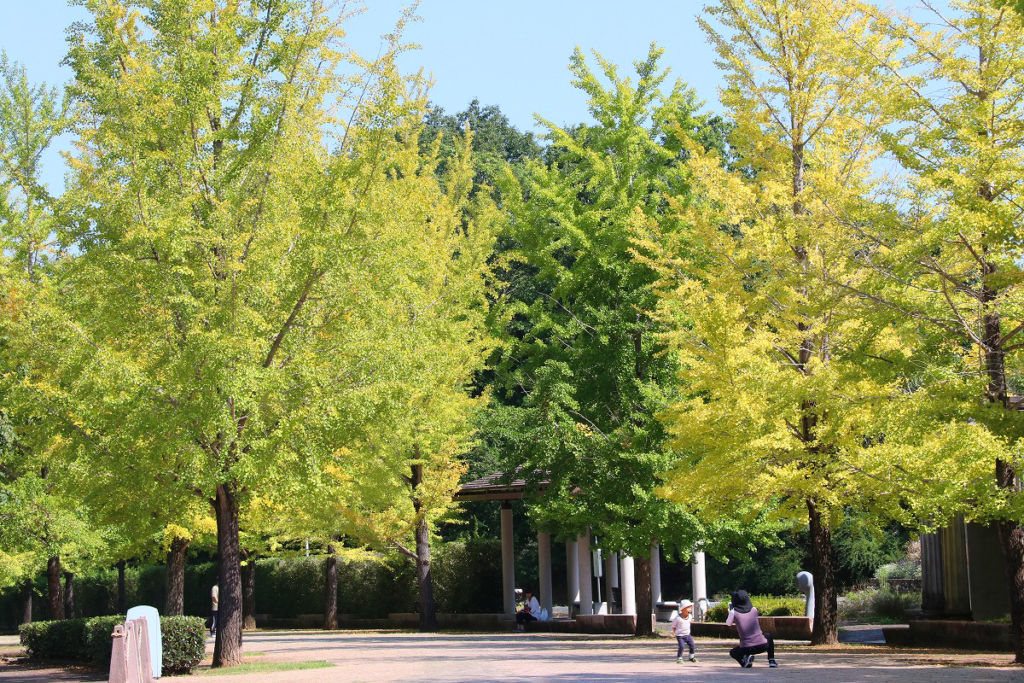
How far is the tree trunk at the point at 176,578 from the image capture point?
917 inches

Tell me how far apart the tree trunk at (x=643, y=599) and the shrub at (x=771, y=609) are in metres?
1.94

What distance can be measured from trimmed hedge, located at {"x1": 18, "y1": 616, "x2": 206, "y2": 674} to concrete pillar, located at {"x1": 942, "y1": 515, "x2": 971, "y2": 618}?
14980mm

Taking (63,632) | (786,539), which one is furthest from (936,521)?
(786,539)

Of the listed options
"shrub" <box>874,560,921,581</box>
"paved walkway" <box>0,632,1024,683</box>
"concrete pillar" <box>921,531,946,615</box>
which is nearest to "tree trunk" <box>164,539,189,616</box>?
"paved walkway" <box>0,632,1024,683</box>

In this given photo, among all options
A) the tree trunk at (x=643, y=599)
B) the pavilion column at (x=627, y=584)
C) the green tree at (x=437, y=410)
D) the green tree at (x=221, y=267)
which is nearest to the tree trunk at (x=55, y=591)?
the green tree at (x=437, y=410)

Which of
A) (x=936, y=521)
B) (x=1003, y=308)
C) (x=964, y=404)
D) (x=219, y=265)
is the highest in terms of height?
(x=219, y=265)

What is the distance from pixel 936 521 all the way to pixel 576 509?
7.92 metres

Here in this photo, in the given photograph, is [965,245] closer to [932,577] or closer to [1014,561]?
[1014,561]

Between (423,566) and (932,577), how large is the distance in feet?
45.6

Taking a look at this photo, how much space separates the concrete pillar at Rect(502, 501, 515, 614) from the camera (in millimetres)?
31406

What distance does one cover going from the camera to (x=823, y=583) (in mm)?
18578

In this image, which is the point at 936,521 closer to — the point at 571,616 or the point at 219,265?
the point at 219,265

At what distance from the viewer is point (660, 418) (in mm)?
18688

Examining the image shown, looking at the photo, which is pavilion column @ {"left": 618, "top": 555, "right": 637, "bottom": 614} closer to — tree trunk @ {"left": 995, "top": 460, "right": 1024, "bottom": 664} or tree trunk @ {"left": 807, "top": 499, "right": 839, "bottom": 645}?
tree trunk @ {"left": 807, "top": 499, "right": 839, "bottom": 645}
